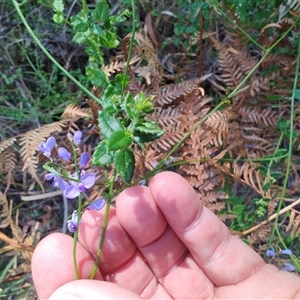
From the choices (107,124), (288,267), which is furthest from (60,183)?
(288,267)

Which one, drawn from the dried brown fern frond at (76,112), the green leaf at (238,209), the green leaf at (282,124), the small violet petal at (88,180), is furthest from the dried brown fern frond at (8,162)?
the green leaf at (282,124)

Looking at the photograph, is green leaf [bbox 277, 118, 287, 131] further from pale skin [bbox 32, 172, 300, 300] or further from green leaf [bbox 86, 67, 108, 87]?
green leaf [bbox 86, 67, 108, 87]

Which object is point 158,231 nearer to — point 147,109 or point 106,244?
point 106,244

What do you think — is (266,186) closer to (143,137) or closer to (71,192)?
(143,137)

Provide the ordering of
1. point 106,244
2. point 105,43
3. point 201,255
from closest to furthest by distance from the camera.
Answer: point 105,43 → point 106,244 → point 201,255

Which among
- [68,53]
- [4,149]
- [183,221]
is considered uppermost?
[183,221]

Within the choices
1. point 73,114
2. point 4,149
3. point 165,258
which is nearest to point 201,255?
point 165,258

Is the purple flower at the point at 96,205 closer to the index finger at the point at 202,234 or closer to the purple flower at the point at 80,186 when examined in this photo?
the purple flower at the point at 80,186
